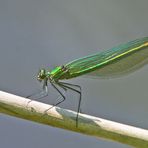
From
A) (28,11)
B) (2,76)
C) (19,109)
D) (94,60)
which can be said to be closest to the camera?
(19,109)

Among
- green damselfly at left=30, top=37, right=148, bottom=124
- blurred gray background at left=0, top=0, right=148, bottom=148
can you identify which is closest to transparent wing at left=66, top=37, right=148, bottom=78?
green damselfly at left=30, top=37, right=148, bottom=124

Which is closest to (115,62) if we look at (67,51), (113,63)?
(113,63)

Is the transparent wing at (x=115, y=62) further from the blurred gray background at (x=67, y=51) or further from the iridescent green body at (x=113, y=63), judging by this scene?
the blurred gray background at (x=67, y=51)

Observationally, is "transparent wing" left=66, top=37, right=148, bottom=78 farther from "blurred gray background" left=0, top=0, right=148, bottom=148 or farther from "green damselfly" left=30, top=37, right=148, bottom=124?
"blurred gray background" left=0, top=0, right=148, bottom=148

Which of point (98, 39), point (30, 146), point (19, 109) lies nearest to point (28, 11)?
point (98, 39)

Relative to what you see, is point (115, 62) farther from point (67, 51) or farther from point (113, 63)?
point (67, 51)

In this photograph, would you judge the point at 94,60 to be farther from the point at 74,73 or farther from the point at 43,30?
the point at 43,30

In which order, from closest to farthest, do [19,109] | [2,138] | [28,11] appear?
[19,109]
[2,138]
[28,11]
